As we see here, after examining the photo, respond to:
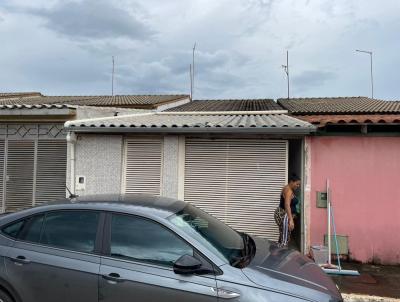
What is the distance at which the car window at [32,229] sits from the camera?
13.9ft

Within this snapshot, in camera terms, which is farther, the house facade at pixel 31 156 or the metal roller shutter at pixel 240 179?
the house facade at pixel 31 156

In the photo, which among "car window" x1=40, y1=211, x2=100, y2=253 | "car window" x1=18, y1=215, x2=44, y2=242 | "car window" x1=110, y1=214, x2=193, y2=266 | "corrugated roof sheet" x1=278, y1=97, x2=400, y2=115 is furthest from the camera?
"corrugated roof sheet" x1=278, y1=97, x2=400, y2=115

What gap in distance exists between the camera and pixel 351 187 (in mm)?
7887

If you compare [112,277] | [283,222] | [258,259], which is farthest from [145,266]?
[283,222]

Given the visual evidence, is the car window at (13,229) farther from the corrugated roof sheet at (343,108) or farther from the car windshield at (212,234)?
the corrugated roof sheet at (343,108)

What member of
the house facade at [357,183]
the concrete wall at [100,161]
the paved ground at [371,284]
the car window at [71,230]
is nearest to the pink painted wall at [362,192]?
the house facade at [357,183]

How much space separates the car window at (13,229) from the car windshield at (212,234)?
1.54 metres

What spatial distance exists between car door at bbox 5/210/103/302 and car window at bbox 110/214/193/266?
220mm

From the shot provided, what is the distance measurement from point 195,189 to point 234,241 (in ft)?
13.6

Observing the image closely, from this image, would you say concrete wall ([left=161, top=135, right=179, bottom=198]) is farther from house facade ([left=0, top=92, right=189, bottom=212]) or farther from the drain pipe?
house facade ([left=0, top=92, right=189, bottom=212])

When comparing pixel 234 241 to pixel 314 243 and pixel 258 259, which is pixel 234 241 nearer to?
pixel 258 259

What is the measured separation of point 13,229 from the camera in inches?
170

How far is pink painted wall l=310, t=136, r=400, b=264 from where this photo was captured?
775cm

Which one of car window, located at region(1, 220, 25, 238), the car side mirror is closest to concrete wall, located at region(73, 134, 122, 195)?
car window, located at region(1, 220, 25, 238)
